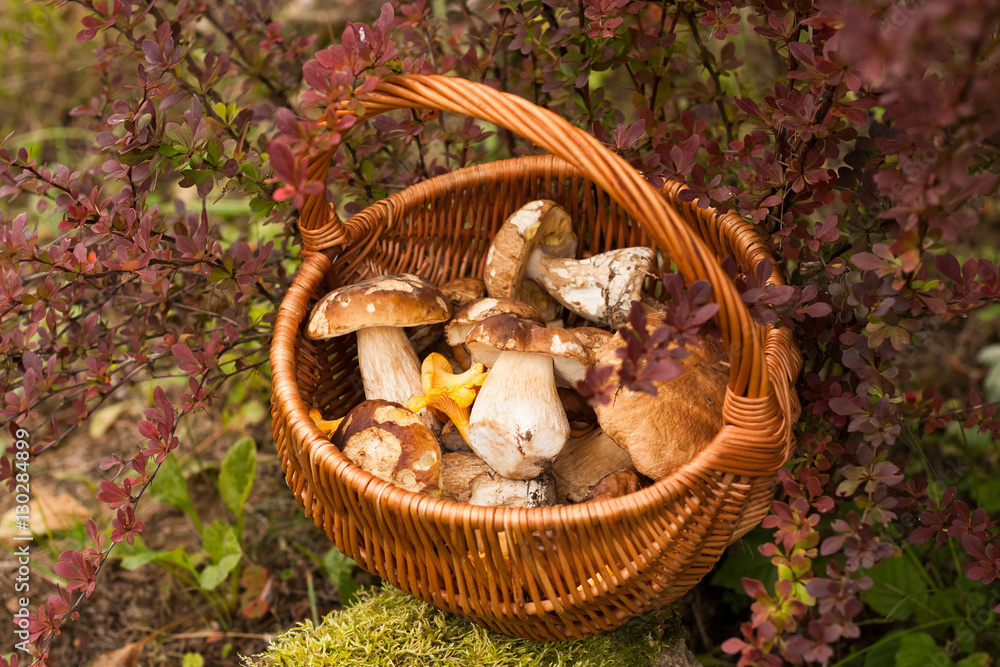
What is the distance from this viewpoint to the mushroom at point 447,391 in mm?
1857

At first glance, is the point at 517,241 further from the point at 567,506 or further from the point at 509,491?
the point at 567,506

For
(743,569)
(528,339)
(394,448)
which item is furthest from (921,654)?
(394,448)

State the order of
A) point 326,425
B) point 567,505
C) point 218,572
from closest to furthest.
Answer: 1. point 567,505
2. point 326,425
3. point 218,572

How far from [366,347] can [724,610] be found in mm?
1533

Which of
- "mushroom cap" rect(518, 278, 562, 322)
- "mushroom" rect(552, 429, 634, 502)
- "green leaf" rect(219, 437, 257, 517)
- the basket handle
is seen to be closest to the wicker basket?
the basket handle

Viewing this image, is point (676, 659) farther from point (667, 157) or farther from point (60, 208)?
point (60, 208)

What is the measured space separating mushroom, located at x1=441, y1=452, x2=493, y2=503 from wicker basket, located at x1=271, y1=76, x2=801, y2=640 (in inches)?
8.3

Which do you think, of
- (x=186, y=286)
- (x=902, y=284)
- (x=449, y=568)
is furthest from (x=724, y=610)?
(x=186, y=286)

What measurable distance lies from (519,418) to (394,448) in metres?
0.31

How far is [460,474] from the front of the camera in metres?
1.78

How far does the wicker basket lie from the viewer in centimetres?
140

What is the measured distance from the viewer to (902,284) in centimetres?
138

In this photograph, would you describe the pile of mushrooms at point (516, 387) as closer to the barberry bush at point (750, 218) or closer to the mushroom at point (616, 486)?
the mushroom at point (616, 486)

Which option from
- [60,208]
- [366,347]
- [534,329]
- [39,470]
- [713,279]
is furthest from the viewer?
[39,470]
